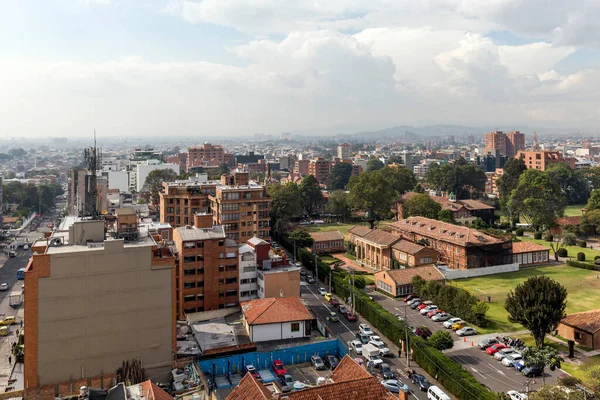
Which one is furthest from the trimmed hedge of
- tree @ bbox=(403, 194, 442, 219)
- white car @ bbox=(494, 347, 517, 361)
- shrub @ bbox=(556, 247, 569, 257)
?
white car @ bbox=(494, 347, 517, 361)

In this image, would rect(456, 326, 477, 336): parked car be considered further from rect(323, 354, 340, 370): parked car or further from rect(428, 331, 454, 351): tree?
rect(323, 354, 340, 370): parked car

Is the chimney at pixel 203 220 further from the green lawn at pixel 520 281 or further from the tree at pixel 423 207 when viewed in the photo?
the tree at pixel 423 207

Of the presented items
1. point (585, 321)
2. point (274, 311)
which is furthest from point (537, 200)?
point (274, 311)

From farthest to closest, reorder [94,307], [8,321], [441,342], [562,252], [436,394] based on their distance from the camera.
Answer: [562,252]
[8,321]
[441,342]
[94,307]
[436,394]

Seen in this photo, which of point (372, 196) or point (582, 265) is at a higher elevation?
point (372, 196)

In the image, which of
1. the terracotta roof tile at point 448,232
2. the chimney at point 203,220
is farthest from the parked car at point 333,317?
the terracotta roof tile at point 448,232

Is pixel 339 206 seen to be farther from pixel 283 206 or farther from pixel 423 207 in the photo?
pixel 423 207
